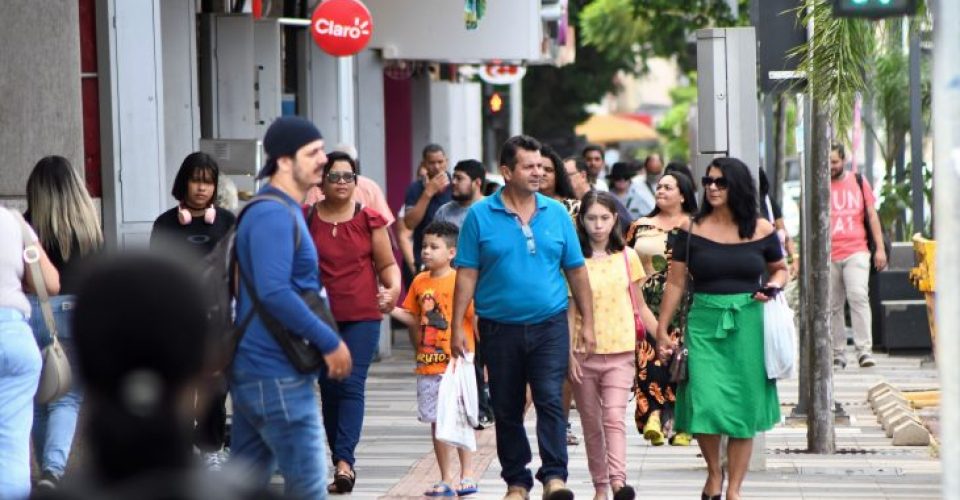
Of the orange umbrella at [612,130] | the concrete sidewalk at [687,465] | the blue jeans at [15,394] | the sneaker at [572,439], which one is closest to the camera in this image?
the blue jeans at [15,394]

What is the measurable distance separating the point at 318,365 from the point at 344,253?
3.43 meters

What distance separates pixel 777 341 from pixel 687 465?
2.41 meters

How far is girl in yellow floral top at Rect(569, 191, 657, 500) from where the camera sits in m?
9.19

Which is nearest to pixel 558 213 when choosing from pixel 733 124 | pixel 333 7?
pixel 733 124

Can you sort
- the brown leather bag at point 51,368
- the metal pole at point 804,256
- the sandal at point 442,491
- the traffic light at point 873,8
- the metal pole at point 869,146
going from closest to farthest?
the traffic light at point 873,8 → the brown leather bag at point 51,368 → the sandal at point 442,491 → the metal pole at point 804,256 → the metal pole at point 869,146

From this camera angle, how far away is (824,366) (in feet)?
37.4

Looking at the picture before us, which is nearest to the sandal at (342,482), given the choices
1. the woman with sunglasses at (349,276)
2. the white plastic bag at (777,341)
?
the woman with sunglasses at (349,276)

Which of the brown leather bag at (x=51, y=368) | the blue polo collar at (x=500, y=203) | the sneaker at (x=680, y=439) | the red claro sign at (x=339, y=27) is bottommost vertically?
the sneaker at (x=680, y=439)

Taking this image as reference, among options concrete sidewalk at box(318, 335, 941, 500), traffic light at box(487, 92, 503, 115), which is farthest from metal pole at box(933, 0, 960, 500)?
traffic light at box(487, 92, 503, 115)

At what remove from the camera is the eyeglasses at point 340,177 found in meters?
9.50

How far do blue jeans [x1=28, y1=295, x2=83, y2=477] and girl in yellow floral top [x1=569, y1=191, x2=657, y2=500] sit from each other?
2.33 meters

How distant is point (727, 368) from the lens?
889cm

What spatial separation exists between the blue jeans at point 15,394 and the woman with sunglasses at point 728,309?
3002 millimetres

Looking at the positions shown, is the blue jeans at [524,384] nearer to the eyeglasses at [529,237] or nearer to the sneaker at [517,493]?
the sneaker at [517,493]
